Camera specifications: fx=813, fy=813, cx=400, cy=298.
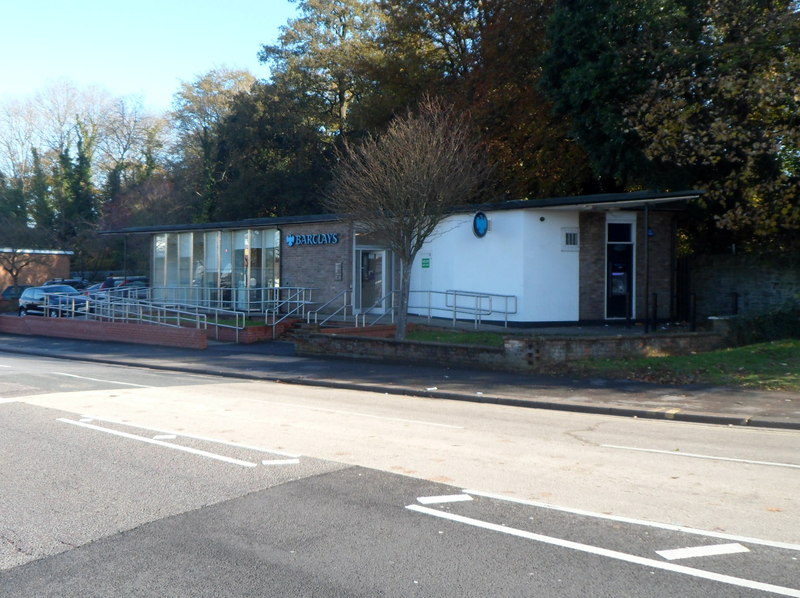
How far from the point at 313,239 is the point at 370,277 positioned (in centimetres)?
253

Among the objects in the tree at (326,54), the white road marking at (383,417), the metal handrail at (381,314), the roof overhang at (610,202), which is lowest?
the white road marking at (383,417)

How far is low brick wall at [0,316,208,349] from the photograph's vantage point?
25016mm

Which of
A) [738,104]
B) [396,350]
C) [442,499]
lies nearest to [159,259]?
[396,350]

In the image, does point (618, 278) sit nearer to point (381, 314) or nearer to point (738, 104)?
point (738, 104)

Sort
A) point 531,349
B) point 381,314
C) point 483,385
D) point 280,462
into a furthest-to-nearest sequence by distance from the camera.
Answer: point 381,314, point 531,349, point 483,385, point 280,462

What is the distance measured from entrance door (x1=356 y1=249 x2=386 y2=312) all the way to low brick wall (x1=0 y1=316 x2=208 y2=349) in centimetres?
604

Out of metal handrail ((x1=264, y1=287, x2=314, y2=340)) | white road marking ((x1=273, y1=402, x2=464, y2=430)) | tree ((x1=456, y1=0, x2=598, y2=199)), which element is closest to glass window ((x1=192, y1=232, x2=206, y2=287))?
metal handrail ((x1=264, y1=287, x2=314, y2=340))

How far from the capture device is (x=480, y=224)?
2350 centimetres

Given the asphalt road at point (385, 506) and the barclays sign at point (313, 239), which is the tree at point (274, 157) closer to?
the barclays sign at point (313, 239)

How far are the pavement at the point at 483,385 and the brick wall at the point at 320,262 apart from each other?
4.40 m

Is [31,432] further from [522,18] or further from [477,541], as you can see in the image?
[522,18]

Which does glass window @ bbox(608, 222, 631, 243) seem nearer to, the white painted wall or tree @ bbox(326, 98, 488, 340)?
the white painted wall

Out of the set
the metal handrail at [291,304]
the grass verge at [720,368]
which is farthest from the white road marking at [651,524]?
the metal handrail at [291,304]

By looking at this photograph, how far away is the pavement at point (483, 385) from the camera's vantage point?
1279 cm
